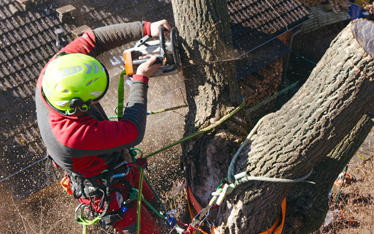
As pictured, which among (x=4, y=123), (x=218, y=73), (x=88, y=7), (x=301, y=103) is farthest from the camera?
(x=88, y=7)

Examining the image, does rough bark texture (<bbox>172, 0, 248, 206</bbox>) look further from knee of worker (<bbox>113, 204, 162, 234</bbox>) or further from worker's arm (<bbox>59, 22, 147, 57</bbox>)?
knee of worker (<bbox>113, 204, 162, 234</bbox>)

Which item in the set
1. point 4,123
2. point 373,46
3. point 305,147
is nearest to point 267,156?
point 305,147

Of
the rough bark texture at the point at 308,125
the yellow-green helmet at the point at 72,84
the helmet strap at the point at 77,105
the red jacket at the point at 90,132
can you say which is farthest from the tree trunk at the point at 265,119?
the helmet strap at the point at 77,105

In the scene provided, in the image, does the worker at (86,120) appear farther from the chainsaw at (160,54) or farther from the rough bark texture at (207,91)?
the rough bark texture at (207,91)

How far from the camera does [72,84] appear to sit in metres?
1.70

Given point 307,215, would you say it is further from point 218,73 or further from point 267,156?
point 218,73

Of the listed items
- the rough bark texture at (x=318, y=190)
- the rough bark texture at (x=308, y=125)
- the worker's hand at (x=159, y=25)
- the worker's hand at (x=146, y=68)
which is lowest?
the rough bark texture at (x=318, y=190)

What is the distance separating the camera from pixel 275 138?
1869mm

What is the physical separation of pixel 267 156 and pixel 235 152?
39cm

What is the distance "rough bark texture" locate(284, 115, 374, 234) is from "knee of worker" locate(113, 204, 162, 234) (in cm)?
127

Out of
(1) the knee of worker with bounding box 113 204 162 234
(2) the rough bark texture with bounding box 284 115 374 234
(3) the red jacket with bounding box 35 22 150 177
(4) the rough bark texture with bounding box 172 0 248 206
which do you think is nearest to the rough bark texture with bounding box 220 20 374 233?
(4) the rough bark texture with bounding box 172 0 248 206

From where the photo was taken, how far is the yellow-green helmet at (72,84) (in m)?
1.70

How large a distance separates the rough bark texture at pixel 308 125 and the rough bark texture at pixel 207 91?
0.28 meters

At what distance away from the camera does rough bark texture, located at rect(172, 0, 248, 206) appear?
2.07 metres
